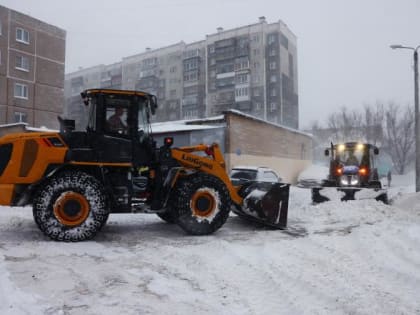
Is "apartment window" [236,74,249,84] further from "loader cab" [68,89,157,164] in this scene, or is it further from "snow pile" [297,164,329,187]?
"loader cab" [68,89,157,164]

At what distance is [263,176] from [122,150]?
923cm

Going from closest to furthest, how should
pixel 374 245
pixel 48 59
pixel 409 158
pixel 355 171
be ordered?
1. pixel 374 245
2. pixel 355 171
3. pixel 48 59
4. pixel 409 158

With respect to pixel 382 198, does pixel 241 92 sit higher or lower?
higher

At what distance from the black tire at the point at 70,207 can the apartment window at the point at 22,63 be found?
3513cm

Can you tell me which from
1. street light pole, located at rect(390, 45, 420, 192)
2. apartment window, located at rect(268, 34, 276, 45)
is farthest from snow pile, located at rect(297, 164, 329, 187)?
apartment window, located at rect(268, 34, 276, 45)

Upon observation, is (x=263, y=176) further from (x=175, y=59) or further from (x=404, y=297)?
(x=175, y=59)

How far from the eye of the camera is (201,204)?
7.19m

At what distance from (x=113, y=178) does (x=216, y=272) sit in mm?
3110

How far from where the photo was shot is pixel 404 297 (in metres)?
3.91

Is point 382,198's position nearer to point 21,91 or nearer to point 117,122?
point 117,122

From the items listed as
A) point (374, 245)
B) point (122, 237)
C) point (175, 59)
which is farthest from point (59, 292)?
point (175, 59)

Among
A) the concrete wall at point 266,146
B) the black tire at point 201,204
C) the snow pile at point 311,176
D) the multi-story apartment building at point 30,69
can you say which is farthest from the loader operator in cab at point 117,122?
the multi-story apartment building at point 30,69

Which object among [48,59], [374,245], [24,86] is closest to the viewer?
[374,245]

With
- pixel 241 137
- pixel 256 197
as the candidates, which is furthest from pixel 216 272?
pixel 241 137
